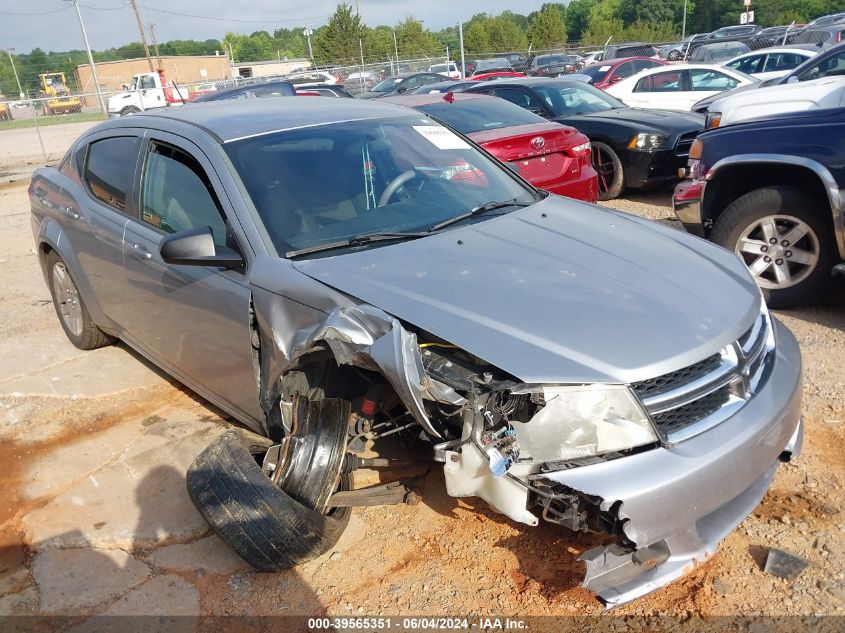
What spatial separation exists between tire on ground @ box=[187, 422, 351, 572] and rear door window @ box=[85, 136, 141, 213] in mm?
1908

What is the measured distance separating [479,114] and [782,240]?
12.1 feet

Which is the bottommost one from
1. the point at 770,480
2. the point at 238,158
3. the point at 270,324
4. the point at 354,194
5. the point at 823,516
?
the point at 823,516

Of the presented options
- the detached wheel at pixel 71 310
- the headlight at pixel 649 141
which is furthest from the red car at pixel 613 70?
the detached wheel at pixel 71 310

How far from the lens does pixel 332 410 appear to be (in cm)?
275

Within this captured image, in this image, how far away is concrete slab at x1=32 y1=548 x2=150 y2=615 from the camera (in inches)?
107

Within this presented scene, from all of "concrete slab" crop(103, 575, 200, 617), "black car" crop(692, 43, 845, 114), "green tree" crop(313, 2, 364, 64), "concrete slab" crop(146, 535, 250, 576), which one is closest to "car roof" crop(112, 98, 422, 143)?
"concrete slab" crop(146, 535, 250, 576)

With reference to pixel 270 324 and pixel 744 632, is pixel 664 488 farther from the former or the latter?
pixel 270 324

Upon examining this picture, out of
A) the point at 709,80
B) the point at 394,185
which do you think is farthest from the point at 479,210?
the point at 709,80

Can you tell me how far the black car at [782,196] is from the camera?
4391mm

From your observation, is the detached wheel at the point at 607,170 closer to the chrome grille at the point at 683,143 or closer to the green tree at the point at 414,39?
the chrome grille at the point at 683,143

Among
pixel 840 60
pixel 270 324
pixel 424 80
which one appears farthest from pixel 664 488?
pixel 424 80

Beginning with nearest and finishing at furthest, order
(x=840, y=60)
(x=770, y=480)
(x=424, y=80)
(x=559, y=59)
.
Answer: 1. (x=770, y=480)
2. (x=840, y=60)
3. (x=424, y=80)
4. (x=559, y=59)

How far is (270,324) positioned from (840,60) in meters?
Answer: 10.4

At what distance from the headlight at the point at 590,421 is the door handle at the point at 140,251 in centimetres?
235
